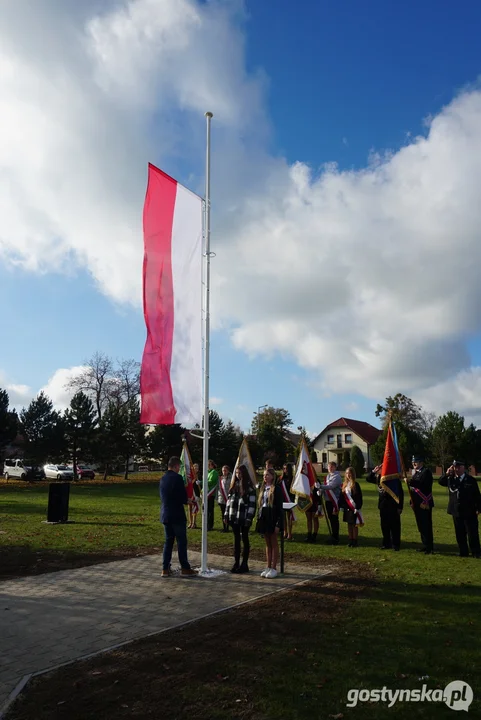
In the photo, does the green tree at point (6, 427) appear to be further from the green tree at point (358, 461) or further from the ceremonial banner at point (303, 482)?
the ceremonial banner at point (303, 482)

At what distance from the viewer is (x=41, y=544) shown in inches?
525

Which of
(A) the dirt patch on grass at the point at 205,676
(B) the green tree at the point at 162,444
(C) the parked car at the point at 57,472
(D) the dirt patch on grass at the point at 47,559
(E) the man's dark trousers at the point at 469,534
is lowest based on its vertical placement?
(A) the dirt patch on grass at the point at 205,676

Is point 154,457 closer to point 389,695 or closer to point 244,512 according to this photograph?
point 244,512

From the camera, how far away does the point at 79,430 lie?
52812 millimetres

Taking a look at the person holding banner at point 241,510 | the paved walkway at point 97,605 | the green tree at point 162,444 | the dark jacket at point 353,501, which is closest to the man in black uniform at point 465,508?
the dark jacket at point 353,501

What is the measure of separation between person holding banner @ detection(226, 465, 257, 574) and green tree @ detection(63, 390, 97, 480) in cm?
4523

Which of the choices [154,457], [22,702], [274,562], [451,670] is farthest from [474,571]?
[154,457]

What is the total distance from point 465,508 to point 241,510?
211 inches

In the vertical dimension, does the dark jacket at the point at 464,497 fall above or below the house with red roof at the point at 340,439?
below

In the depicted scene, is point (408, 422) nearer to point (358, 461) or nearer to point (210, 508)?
point (358, 461)

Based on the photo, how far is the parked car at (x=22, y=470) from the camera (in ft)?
171

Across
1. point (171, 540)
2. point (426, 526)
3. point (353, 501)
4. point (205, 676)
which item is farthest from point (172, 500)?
point (426, 526)

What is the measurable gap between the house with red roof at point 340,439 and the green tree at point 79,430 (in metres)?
49.2

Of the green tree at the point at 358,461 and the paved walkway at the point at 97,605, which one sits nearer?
the paved walkway at the point at 97,605
